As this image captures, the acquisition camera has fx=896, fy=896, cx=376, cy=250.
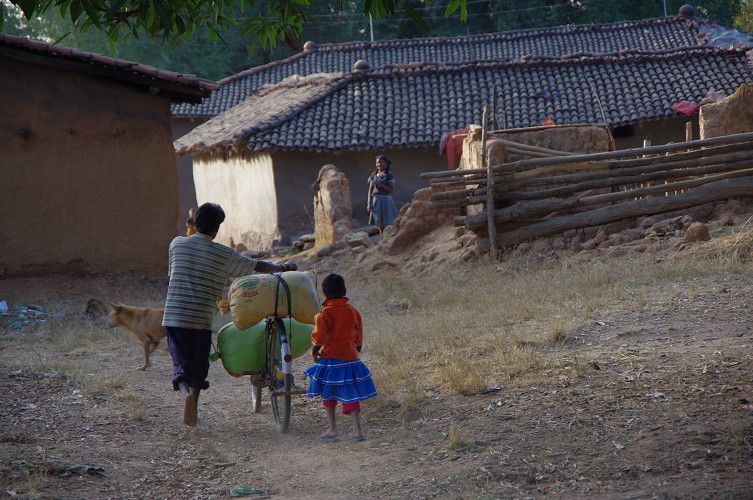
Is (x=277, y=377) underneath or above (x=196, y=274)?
underneath

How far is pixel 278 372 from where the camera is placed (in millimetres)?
5750

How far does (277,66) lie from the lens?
105 feet

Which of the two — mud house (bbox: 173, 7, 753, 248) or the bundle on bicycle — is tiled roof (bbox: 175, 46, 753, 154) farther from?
the bundle on bicycle

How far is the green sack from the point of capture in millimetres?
5879

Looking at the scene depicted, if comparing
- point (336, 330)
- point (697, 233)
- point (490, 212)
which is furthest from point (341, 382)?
point (490, 212)

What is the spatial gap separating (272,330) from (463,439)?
1.53 metres

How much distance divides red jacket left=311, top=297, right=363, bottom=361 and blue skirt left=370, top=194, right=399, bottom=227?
1107cm

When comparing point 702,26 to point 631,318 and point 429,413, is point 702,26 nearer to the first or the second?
point 631,318

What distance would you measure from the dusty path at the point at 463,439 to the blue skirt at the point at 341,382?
297 mm

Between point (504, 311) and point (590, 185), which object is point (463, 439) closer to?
point (504, 311)

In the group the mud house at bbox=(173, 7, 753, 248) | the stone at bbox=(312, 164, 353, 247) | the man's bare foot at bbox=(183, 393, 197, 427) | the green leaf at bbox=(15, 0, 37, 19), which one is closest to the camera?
the green leaf at bbox=(15, 0, 37, 19)

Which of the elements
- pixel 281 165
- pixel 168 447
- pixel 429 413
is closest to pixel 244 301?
pixel 168 447

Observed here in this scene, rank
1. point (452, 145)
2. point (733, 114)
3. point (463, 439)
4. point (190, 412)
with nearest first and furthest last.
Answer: point (463, 439) → point (190, 412) → point (733, 114) → point (452, 145)

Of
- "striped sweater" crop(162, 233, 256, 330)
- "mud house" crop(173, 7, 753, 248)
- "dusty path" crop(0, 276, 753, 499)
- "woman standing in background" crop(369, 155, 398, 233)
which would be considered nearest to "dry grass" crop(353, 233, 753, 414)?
"dusty path" crop(0, 276, 753, 499)
